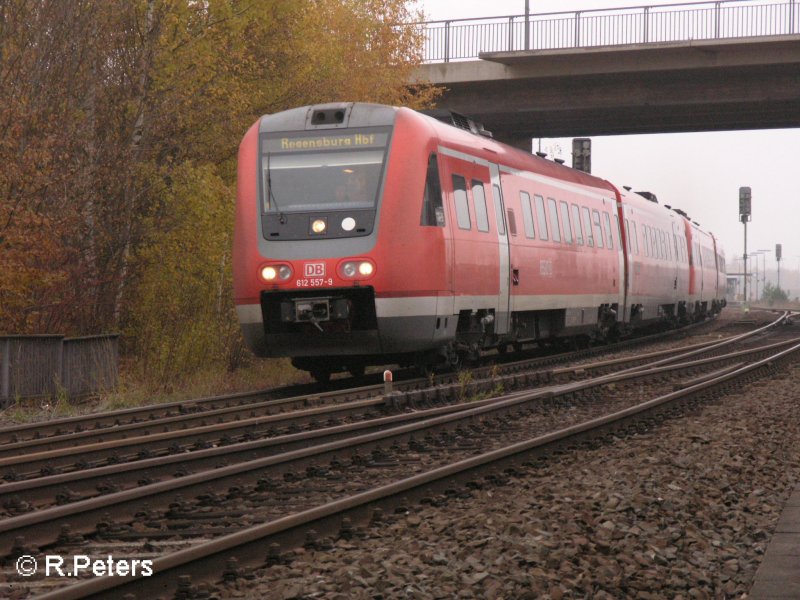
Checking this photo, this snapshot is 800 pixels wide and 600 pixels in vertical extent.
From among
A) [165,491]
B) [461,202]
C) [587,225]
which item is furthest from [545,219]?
[165,491]

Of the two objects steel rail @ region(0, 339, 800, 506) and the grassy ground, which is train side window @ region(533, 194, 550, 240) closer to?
the grassy ground

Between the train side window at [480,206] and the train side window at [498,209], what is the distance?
0.45 metres

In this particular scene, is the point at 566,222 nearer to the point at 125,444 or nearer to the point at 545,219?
the point at 545,219

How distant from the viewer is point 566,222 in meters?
19.9

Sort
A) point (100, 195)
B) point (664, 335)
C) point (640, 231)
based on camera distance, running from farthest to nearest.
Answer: point (664, 335) → point (640, 231) → point (100, 195)

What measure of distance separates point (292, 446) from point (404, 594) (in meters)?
4.35

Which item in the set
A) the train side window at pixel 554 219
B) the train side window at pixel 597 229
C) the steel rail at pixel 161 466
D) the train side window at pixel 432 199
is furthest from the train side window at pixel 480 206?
the train side window at pixel 597 229

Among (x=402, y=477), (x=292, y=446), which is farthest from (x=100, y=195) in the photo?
(x=402, y=477)

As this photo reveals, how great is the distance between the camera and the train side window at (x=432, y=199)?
45.2ft

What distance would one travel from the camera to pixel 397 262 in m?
13.4

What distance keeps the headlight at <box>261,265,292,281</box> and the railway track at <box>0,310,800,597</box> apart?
9.58 feet

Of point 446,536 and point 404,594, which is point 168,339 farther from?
point 404,594

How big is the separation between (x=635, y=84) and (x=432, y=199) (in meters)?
21.5

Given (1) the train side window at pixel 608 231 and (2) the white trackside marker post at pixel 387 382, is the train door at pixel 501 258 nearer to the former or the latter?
(2) the white trackside marker post at pixel 387 382
